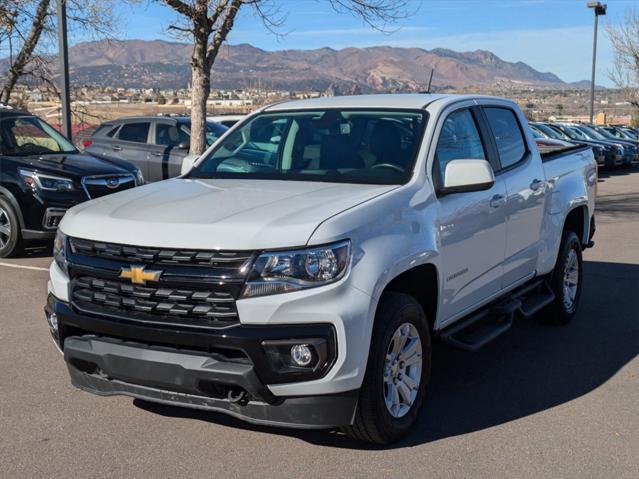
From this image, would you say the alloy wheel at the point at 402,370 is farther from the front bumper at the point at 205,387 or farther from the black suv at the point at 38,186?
the black suv at the point at 38,186

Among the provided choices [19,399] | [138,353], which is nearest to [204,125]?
[19,399]

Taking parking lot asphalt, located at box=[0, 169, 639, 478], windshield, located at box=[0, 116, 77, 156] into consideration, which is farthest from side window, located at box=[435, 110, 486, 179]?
windshield, located at box=[0, 116, 77, 156]

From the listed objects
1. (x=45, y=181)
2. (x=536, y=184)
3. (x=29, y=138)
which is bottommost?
(x=45, y=181)

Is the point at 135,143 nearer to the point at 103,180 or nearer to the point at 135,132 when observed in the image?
the point at 135,132

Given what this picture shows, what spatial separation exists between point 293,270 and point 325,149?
5.30 ft

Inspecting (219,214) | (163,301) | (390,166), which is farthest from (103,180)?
(163,301)

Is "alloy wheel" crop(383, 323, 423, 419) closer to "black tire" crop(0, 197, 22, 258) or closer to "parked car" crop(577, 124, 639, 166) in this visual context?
"black tire" crop(0, 197, 22, 258)

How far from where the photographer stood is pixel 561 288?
22.0 feet

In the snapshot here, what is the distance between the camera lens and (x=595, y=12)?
36.2m

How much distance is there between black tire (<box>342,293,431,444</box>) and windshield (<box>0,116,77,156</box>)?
24.0 feet

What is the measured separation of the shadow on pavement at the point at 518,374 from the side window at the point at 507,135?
4.87 feet

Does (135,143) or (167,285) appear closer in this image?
(167,285)

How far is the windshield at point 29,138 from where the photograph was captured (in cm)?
1002

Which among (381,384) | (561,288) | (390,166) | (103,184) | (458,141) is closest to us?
(381,384)
